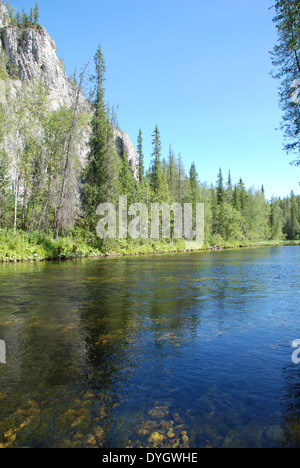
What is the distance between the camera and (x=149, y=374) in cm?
448

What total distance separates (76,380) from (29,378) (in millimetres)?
706

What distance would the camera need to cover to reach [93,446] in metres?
2.94

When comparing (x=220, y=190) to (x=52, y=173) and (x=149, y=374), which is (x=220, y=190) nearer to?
(x=52, y=173)

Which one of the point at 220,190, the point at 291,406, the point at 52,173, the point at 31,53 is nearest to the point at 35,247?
the point at 52,173

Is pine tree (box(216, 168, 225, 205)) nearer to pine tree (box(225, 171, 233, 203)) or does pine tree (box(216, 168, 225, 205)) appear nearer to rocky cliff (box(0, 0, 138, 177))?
pine tree (box(225, 171, 233, 203))

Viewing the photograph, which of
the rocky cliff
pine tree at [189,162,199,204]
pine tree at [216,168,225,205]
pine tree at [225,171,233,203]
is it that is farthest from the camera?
pine tree at [225,171,233,203]

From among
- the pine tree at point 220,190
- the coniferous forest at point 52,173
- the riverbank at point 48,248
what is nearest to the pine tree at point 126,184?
the coniferous forest at point 52,173

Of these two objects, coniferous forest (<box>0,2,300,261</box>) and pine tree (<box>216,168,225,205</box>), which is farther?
pine tree (<box>216,168,225,205</box>)

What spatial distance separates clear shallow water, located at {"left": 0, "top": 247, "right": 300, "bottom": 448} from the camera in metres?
3.13

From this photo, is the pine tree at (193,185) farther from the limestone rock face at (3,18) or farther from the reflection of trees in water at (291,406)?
the reflection of trees in water at (291,406)

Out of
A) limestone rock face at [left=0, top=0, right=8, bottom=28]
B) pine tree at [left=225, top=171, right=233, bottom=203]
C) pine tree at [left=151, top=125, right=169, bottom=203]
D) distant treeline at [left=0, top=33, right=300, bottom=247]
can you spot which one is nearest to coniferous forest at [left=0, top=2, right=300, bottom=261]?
distant treeline at [left=0, top=33, right=300, bottom=247]

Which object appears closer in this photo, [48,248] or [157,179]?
[48,248]

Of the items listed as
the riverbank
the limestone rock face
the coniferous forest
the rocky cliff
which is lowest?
the riverbank
